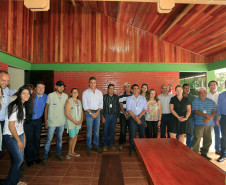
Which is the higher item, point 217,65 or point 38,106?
point 217,65

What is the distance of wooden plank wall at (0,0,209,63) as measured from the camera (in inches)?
236

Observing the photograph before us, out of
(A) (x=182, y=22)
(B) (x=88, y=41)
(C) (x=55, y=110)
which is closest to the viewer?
(C) (x=55, y=110)

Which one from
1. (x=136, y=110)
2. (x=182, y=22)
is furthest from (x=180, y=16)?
(x=136, y=110)

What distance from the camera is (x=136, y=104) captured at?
11.9ft

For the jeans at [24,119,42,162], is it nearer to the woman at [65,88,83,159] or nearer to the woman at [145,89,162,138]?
the woman at [65,88,83,159]

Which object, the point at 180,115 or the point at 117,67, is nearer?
the point at 180,115

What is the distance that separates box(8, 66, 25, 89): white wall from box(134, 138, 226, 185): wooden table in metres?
5.06

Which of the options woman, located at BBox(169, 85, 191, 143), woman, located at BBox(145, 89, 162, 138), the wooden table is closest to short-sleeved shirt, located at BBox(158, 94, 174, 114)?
woman, located at BBox(145, 89, 162, 138)

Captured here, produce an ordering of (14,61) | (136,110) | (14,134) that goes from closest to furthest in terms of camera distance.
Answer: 1. (14,134)
2. (136,110)
3. (14,61)

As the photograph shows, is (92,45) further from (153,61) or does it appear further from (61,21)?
(153,61)

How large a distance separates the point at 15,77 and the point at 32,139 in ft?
10.7

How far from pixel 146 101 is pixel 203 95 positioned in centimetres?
123

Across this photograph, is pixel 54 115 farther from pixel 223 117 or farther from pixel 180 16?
pixel 180 16

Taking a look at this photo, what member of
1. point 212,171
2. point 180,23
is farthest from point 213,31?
point 212,171
